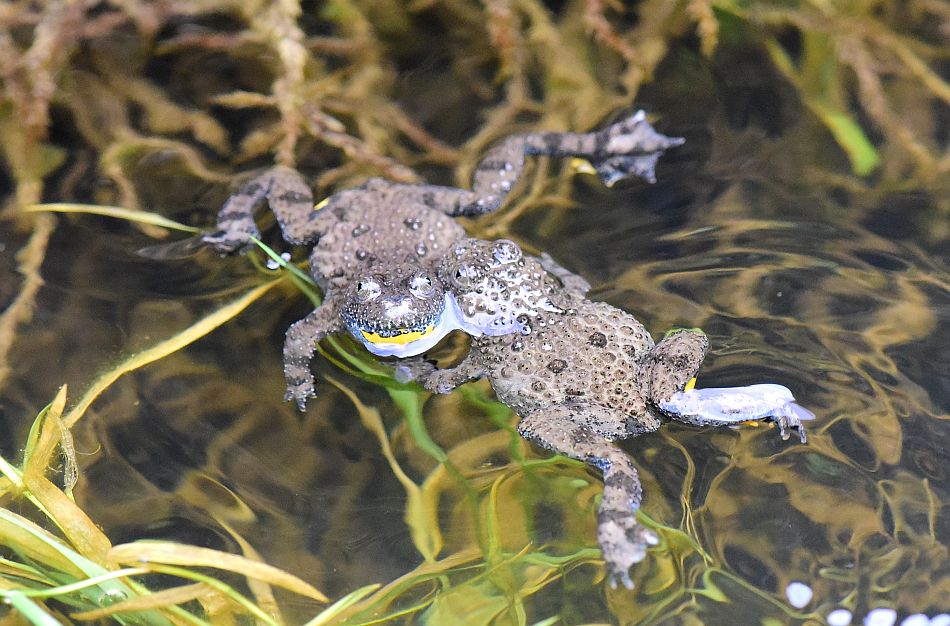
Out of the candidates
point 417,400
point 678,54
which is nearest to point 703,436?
point 417,400

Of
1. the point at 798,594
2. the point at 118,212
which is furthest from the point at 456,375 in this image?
the point at 118,212

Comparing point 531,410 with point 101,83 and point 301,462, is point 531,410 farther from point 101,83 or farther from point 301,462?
point 101,83

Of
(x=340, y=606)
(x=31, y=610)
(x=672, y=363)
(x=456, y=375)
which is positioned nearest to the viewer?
(x=31, y=610)

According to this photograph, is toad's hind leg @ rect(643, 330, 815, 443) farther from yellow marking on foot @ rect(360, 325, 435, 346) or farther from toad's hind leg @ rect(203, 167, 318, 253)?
toad's hind leg @ rect(203, 167, 318, 253)

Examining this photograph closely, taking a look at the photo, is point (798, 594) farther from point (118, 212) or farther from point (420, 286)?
point (118, 212)

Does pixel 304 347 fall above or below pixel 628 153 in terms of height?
below

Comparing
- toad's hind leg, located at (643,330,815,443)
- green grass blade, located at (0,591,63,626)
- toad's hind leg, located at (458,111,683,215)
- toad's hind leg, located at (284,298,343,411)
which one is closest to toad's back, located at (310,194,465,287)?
toad's hind leg, located at (284,298,343,411)
